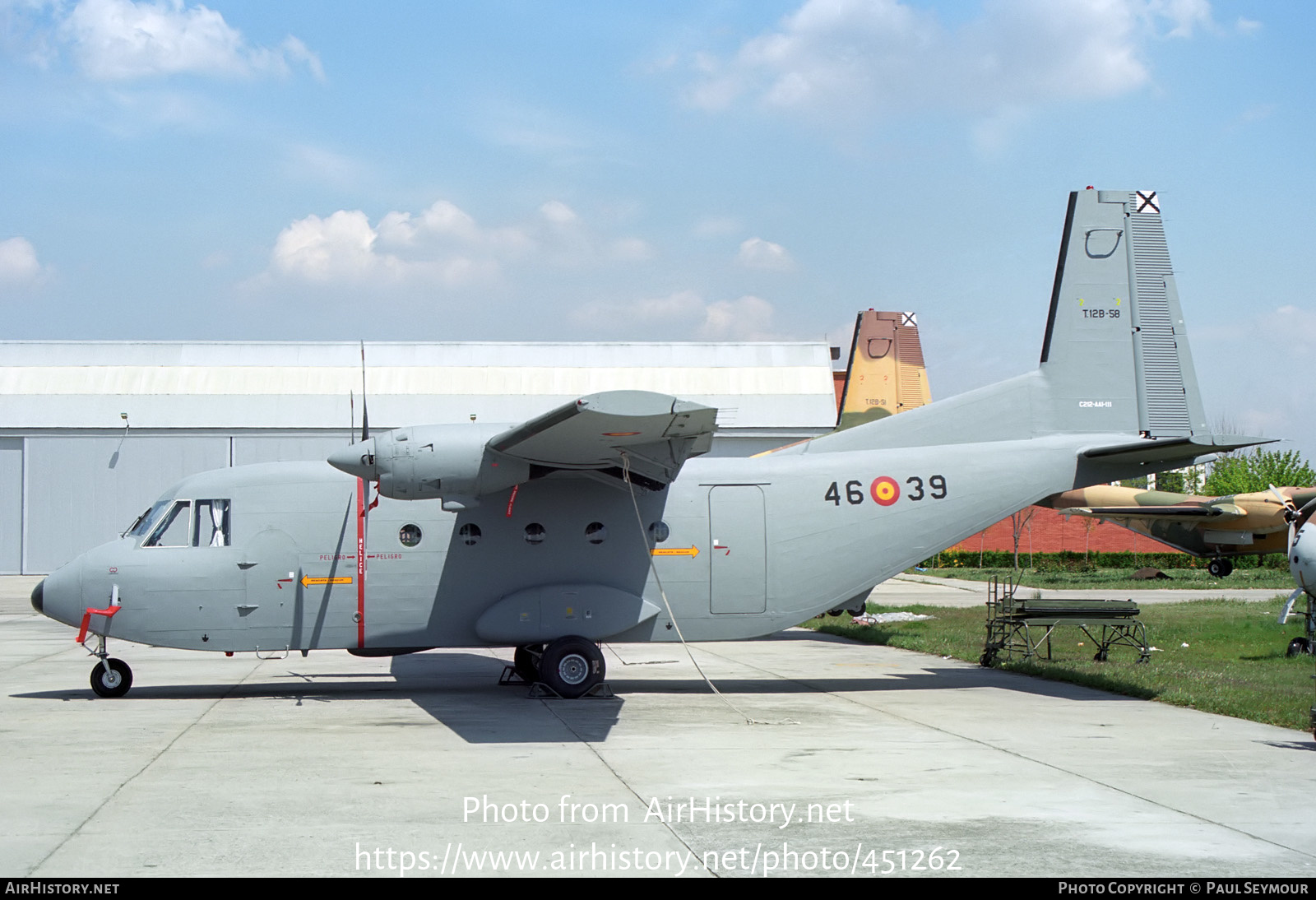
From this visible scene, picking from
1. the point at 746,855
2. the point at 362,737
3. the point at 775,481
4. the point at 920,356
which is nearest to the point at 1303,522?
the point at 775,481

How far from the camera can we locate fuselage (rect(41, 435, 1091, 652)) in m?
13.9

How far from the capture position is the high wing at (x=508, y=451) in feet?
39.1

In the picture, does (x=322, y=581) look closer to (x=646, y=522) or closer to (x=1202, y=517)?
(x=646, y=522)

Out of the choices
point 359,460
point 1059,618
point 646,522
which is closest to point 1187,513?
point 1059,618

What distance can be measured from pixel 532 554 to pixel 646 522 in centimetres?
151

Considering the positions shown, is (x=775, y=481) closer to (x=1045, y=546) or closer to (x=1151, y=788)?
(x=1151, y=788)

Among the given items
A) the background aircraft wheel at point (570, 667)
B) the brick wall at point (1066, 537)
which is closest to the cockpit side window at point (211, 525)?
the background aircraft wheel at point (570, 667)

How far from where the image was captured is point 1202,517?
37.1 m

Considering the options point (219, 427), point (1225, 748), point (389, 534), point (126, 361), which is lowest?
point (1225, 748)

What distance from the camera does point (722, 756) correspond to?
1026 cm

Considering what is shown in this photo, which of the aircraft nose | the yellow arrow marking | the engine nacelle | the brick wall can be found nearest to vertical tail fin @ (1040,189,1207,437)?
the engine nacelle

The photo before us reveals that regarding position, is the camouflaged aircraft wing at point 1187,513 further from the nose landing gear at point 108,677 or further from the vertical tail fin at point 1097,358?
the nose landing gear at point 108,677

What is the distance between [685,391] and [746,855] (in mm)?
37463

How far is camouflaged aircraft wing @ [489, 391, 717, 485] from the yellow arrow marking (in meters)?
2.92
